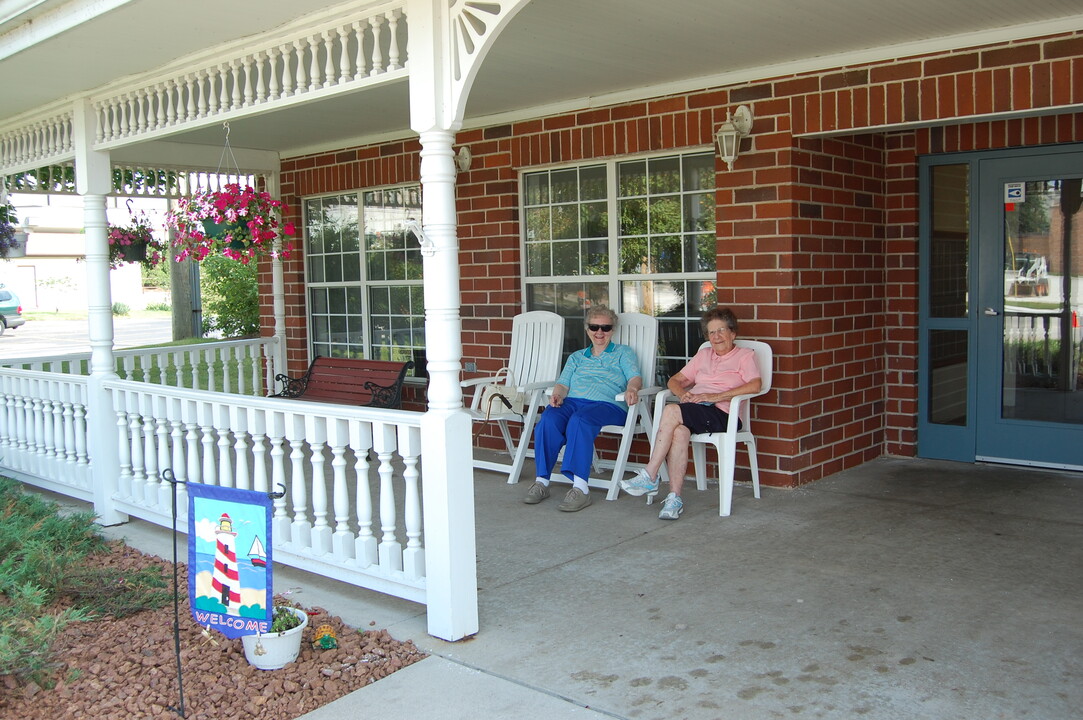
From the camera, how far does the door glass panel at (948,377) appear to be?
20.0 ft

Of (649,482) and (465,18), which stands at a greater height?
(465,18)

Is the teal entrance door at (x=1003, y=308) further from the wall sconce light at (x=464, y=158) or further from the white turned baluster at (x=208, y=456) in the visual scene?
the white turned baluster at (x=208, y=456)

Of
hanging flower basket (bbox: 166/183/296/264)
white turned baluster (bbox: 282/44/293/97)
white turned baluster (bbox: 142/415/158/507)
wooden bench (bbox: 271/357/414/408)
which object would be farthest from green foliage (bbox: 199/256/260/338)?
white turned baluster (bbox: 282/44/293/97)

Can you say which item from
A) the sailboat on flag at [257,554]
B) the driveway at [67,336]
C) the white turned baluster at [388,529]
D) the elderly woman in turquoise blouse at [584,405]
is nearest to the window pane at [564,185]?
the elderly woman in turquoise blouse at [584,405]

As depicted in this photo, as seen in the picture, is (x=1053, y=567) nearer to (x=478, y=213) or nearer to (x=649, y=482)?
(x=649, y=482)

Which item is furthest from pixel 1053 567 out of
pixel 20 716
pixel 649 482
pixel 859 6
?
pixel 20 716

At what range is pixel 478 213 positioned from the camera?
281 inches

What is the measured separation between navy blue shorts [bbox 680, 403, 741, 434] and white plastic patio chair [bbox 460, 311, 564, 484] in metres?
1.09

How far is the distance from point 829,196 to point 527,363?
219 cm

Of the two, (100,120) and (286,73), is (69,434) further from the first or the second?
(286,73)

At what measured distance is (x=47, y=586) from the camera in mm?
4121

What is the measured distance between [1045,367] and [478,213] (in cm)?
389

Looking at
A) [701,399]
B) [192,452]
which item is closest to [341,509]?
[192,452]

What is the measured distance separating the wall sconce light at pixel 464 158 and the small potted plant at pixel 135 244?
256 cm
